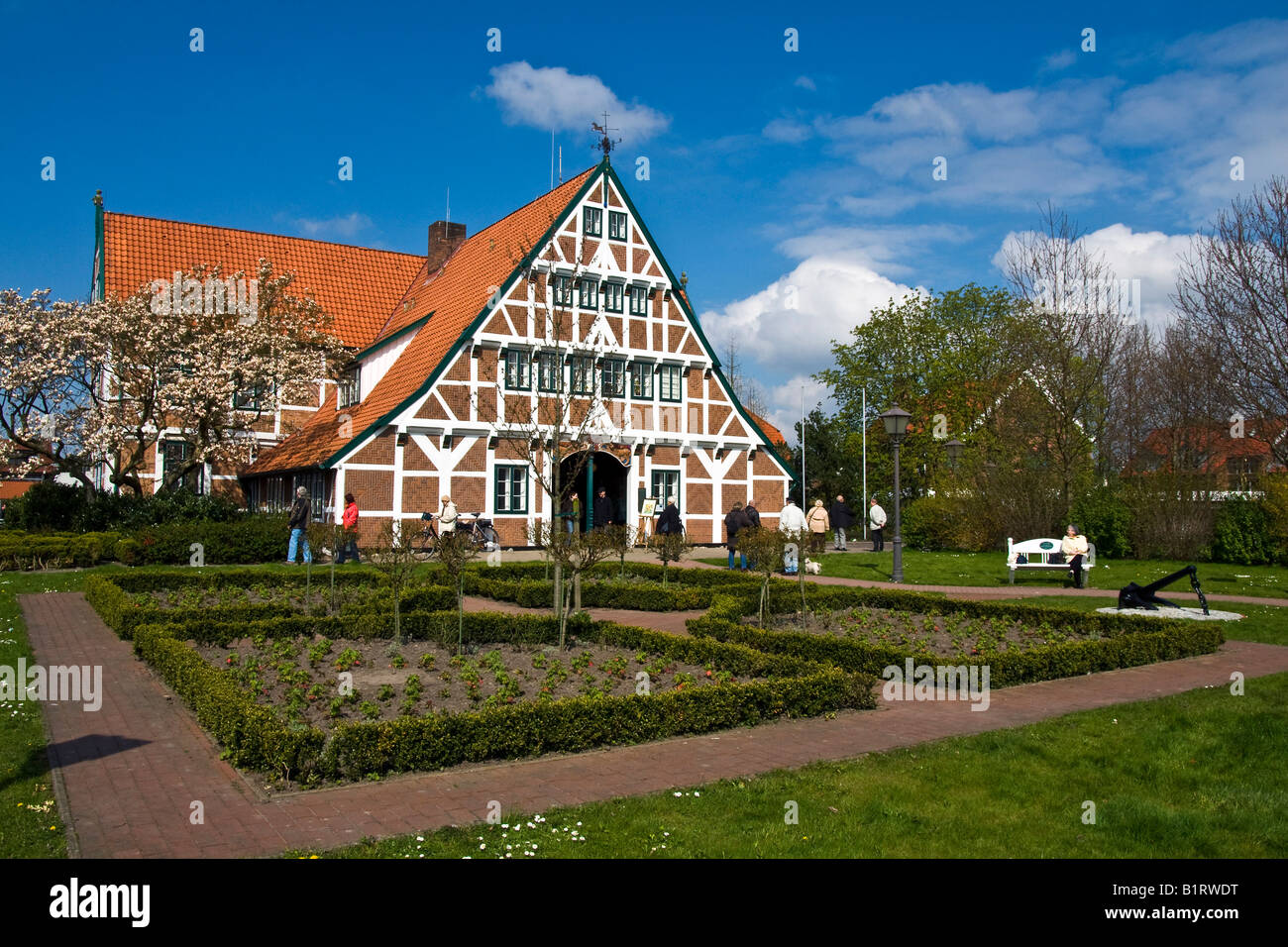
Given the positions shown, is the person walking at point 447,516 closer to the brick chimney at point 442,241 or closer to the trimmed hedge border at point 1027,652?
the trimmed hedge border at point 1027,652

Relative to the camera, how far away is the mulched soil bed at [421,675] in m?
8.85

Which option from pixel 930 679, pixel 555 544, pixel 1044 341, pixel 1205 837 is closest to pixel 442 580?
pixel 555 544

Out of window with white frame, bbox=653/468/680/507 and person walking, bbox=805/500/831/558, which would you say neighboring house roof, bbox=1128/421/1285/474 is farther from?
window with white frame, bbox=653/468/680/507

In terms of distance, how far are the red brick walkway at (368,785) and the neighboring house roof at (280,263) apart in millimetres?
27358

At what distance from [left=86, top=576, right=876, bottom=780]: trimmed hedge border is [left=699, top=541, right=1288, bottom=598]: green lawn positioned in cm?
1162

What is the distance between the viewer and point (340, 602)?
1639cm

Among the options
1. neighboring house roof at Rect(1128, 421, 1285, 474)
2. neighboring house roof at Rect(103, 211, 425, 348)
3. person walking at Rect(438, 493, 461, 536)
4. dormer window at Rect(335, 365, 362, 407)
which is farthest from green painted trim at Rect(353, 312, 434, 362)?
neighboring house roof at Rect(1128, 421, 1285, 474)

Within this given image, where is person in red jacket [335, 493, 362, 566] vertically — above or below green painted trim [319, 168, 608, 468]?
below

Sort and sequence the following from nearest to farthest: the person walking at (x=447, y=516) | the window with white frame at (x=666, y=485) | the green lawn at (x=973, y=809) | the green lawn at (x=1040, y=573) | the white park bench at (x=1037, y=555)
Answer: the green lawn at (x=973, y=809), the white park bench at (x=1037, y=555), the green lawn at (x=1040, y=573), the person walking at (x=447, y=516), the window with white frame at (x=666, y=485)

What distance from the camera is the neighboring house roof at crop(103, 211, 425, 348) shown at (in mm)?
33781

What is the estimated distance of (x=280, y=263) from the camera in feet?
121

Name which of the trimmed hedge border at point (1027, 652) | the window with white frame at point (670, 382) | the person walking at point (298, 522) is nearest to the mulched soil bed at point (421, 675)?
the trimmed hedge border at point (1027, 652)

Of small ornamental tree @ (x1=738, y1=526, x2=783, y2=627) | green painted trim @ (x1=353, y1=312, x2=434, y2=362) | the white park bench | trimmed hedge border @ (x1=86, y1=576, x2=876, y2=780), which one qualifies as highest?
green painted trim @ (x1=353, y1=312, x2=434, y2=362)
